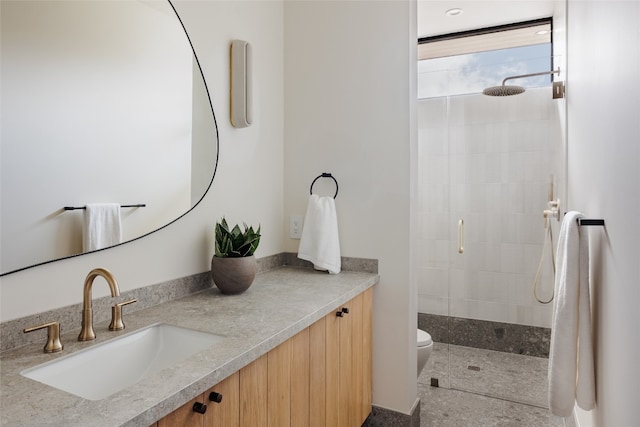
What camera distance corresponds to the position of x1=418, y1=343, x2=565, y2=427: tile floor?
2.16 m

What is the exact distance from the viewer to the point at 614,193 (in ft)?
3.25

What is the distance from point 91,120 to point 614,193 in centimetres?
142

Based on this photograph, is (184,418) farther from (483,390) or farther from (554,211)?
Result: (554,211)

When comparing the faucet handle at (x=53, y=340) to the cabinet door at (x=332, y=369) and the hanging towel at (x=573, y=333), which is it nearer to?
the cabinet door at (x=332, y=369)

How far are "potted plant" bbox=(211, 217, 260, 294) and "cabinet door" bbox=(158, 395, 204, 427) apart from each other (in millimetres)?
673

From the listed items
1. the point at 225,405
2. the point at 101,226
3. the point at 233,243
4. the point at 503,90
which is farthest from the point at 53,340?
the point at 503,90

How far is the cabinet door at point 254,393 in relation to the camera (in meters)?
1.04

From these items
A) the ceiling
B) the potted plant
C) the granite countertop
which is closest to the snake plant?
the potted plant

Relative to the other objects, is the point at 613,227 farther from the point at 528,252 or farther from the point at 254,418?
the point at 528,252

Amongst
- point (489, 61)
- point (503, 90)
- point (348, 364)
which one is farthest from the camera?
point (489, 61)

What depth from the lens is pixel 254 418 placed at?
1.08 m

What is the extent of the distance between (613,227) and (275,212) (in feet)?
4.82

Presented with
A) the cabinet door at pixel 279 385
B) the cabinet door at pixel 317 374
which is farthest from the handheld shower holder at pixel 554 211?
the cabinet door at pixel 279 385

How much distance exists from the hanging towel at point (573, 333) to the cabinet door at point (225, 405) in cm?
92
